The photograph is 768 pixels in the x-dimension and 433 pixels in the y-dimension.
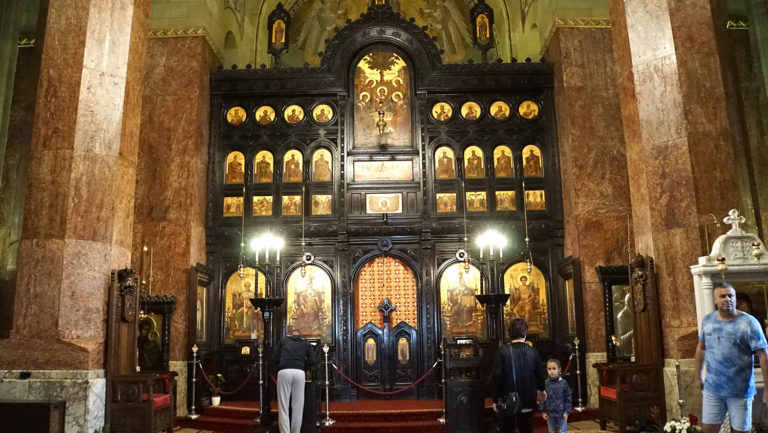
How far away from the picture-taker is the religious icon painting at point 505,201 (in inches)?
611

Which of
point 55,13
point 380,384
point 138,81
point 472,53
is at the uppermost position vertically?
point 472,53

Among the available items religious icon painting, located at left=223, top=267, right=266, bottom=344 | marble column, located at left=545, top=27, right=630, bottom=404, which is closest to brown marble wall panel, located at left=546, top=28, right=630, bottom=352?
marble column, located at left=545, top=27, right=630, bottom=404

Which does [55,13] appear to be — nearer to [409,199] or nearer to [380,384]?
[409,199]

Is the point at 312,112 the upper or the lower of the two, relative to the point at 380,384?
upper

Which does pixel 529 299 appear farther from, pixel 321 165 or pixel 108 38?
pixel 108 38

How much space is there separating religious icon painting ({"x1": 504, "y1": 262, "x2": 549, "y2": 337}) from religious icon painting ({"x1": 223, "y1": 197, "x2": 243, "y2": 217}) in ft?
22.1

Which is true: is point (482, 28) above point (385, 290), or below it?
above

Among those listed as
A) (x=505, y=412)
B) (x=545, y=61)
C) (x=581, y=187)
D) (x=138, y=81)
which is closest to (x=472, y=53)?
(x=545, y=61)

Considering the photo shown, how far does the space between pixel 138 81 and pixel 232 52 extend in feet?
27.0

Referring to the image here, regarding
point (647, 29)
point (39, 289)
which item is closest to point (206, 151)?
point (39, 289)

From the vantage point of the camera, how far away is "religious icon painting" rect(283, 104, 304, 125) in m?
16.1

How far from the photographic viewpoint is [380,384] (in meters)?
14.6

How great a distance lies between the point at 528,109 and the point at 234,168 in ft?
24.9

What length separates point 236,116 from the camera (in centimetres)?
1605
